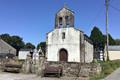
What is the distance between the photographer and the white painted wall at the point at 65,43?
36.6 metres

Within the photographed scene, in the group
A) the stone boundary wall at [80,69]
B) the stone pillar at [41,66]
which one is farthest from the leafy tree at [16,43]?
the stone boundary wall at [80,69]

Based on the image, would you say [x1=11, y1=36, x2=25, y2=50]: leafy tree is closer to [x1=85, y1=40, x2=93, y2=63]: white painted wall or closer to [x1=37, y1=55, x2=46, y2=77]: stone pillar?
[x1=85, y1=40, x2=93, y2=63]: white painted wall

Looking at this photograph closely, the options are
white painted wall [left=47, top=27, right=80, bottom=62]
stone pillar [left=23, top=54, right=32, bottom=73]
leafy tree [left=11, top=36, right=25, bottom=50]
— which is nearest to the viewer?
stone pillar [left=23, top=54, right=32, bottom=73]

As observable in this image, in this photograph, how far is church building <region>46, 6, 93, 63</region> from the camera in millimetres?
36625

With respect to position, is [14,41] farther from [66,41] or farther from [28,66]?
[28,66]

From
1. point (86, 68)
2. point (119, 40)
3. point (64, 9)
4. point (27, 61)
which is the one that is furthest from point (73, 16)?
point (119, 40)

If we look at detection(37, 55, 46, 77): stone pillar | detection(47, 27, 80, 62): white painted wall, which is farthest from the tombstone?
detection(47, 27, 80, 62): white painted wall

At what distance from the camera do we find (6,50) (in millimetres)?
72562

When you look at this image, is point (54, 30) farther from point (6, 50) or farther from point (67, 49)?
point (6, 50)

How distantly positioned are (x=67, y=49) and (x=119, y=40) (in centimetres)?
6123

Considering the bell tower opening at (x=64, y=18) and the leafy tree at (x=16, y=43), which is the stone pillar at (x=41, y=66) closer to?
the bell tower opening at (x=64, y=18)

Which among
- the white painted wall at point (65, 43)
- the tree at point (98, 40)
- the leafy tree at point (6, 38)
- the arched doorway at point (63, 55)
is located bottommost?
the arched doorway at point (63, 55)

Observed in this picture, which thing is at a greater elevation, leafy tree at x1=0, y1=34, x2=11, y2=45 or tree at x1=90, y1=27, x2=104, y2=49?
leafy tree at x1=0, y1=34, x2=11, y2=45

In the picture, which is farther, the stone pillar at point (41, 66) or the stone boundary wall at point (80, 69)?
the stone pillar at point (41, 66)
